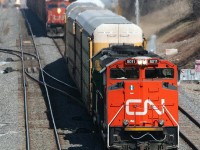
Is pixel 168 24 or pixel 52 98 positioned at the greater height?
pixel 168 24

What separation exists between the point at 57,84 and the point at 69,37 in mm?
2720

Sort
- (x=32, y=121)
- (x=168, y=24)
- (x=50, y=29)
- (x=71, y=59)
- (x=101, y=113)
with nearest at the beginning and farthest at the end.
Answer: (x=101, y=113) → (x=32, y=121) → (x=71, y=59) → (x=50, y=29) → (x=168, y=24)

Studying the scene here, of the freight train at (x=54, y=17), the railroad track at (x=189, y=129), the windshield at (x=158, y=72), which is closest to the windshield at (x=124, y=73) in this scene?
the windshield at (x=158, y=72)

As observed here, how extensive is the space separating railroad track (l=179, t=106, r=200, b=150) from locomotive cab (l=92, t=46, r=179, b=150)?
2.54 metres

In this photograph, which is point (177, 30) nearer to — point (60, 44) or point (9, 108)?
point (60, 44)

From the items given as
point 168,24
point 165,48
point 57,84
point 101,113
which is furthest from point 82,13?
point 168,24

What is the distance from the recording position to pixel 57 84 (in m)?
32.0

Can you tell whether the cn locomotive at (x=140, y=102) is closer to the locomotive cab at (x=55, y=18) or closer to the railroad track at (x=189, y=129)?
the railroad track at (x=189, y=129)

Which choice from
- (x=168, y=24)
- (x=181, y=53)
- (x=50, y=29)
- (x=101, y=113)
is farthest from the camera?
(x=168, y=24)

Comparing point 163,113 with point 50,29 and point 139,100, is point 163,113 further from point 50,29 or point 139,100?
point 50,29

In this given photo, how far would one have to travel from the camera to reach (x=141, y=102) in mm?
17766

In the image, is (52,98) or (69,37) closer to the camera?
(52,98)

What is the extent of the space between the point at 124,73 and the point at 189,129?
6.12m

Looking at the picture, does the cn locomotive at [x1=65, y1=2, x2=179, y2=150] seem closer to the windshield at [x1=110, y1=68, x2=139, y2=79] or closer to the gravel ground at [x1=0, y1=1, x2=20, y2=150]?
the windshield at [x1=110, y1=68, x2=139, y2=79]
